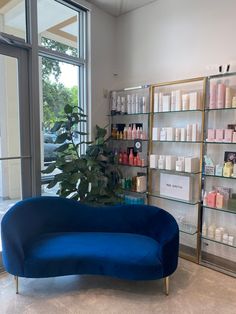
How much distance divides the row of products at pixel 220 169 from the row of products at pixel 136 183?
85cm

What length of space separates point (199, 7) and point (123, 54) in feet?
3.84

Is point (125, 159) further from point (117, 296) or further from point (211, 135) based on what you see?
point (117, 296)

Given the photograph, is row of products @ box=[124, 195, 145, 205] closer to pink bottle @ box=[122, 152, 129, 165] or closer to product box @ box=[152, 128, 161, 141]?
pink bottle @ box=[122, 152, 129, 165]

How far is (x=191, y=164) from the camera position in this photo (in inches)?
108

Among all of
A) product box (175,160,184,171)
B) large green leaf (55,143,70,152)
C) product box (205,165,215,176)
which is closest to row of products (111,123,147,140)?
product box (175,160,184,171)

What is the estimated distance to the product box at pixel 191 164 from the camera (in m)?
2.74

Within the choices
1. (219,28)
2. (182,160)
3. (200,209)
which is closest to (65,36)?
(219,28)

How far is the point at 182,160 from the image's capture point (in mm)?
2818

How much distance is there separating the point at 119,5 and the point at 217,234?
3.11 m

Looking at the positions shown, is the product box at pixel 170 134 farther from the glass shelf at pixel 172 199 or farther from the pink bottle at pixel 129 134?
the glass shelf at pixel 172 199

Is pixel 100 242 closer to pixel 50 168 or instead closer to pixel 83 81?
pixel 50 168

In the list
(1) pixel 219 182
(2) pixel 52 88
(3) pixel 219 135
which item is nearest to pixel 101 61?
(2) pixel 52 88

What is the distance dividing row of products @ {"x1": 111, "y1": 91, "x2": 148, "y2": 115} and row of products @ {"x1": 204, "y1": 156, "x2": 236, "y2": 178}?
104cm

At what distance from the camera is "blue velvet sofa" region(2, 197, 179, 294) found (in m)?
2.09
